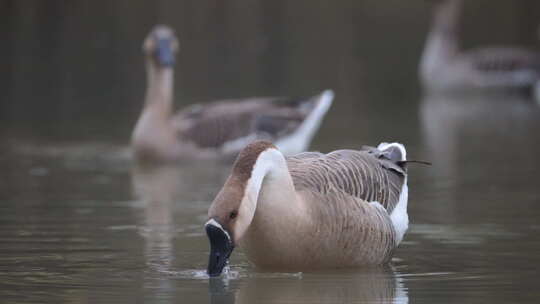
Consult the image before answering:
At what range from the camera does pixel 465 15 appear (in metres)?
30.8

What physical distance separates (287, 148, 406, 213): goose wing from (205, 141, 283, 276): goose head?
65 centimetres

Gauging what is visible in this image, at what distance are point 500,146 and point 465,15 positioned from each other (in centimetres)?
1569

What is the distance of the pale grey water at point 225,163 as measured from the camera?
7.57 metres

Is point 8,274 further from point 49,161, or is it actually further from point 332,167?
point 49,161

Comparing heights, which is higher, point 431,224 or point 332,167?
point 332,167

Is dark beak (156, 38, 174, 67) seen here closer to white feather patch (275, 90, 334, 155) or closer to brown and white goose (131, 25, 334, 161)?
brown and white goose (131, 25, 334, 161)

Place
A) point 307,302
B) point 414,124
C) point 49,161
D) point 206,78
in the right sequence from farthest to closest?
point 206,78 → point 414,124 → point 49,161 → point 307,302

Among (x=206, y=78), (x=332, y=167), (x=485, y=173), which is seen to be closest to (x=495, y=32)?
(x=206, y=78)

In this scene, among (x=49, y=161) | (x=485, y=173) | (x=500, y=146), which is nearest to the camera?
(x=485, y=173)

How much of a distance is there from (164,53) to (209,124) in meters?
1.12

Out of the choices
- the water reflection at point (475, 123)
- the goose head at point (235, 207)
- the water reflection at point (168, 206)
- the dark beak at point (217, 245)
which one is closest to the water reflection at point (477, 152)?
the water reflection at point (475, 123)

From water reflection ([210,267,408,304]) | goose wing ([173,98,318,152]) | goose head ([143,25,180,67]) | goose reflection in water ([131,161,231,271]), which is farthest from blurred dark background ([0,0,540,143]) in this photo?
water reflection ([210,267,408,304])

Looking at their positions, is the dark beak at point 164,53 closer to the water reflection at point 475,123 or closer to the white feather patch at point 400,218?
the water reflection at point 475,123

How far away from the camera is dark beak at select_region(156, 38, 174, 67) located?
1536 centimetres
